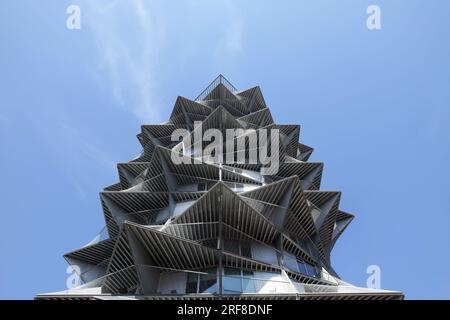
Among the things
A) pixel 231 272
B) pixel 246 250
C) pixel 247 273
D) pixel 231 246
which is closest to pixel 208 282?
pixel 231 272

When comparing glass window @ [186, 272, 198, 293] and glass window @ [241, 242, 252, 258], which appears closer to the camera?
glass window @ [186, 272, 198, 293]

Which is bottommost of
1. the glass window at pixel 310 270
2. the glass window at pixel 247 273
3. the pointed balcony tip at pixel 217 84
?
the glass window at pixel 247 273

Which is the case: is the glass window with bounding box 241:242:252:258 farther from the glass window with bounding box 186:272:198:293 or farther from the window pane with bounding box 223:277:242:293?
the glass window with bounding box 186:272:198:293

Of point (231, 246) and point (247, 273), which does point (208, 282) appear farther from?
point (231, 246)

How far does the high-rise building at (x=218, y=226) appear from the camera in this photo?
17562 millimetres

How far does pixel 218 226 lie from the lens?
20.8 m

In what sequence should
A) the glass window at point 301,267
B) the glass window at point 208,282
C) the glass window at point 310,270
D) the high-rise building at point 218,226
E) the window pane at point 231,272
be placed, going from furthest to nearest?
1. the glass window at point 310,270
2. the glass window at point 301,267
3. the window pane at point 231,272
4. the high-rise building at point 218,226
5. the glass window at point 208,282

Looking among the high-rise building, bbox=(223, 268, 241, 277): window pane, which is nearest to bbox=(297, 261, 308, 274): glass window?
the high-rise building

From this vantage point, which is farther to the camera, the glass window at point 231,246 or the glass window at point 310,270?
the glass window at point 310,270

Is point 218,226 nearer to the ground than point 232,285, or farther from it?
farther from it

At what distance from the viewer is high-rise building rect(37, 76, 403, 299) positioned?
17.6 metres

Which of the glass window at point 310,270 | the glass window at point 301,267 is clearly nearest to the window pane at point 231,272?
the glass window at point 301,267

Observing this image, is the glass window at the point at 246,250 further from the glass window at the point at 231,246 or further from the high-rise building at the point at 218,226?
the glass window at the point at 231,246
